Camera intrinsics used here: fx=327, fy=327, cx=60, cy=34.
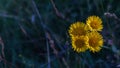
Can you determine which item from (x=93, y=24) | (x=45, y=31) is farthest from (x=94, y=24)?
(x=45, y=31)

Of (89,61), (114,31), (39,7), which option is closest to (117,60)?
(89,61)

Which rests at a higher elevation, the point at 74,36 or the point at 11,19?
the point at 11,19

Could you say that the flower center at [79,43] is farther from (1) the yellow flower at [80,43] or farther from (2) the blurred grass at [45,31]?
(2) the blurred grass at [45,31]

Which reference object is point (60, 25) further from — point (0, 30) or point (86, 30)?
point (86, 30)

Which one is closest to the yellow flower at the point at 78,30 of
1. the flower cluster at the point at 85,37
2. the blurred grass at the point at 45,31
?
the flower cluster at the point at 85,37

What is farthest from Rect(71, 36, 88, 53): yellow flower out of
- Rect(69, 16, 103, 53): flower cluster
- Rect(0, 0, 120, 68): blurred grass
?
Rect(0, 0, 120, 68): blurred grass

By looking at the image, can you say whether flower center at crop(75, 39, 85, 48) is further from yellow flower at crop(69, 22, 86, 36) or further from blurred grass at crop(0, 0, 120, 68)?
blurred grass at crop(0, 0, 120, 68)
